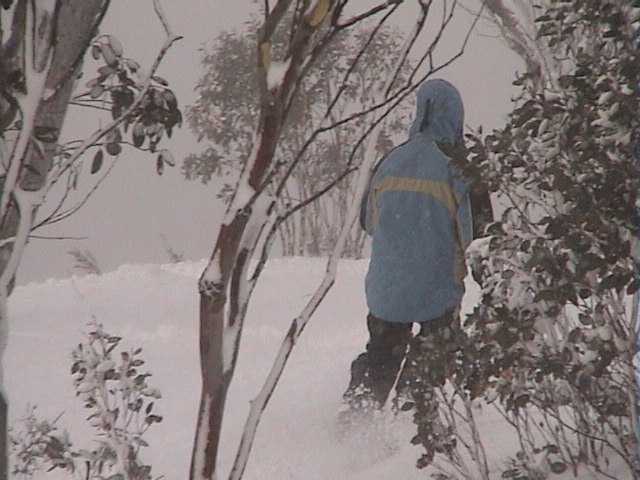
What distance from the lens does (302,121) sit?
9.71 feet

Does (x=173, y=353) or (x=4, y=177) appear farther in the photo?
(x=173, y=353)

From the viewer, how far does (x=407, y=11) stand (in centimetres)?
259

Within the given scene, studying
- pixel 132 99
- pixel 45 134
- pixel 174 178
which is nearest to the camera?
pixel 45 134

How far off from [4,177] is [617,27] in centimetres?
100

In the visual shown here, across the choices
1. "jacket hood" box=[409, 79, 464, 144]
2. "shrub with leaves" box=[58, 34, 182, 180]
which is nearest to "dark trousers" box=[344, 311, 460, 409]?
"jacket hood" box=[409, 79, 464, 144]

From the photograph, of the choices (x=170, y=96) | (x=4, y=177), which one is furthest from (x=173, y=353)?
(x=4, y=177)

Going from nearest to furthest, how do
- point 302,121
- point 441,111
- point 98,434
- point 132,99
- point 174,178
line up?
1. point 132,99
2. point 98,434
3. point 441,111
4. point 174,178
5. point 302,121

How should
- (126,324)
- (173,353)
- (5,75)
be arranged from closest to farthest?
(5,75) < (173,353) < (126,324)

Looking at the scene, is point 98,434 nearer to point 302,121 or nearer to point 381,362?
point 381,362

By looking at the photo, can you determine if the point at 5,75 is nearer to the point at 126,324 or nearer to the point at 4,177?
the point at 4,177

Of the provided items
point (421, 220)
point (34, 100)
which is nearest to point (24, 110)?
point (34, 100)

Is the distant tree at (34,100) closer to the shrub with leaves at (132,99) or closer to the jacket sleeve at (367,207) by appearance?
the shrub with leaves at (132,99)

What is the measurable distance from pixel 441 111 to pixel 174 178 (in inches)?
28.0

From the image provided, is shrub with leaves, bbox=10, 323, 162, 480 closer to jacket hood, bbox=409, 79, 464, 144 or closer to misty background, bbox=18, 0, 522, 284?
misty background, bbox=18, 0, 522, 284
